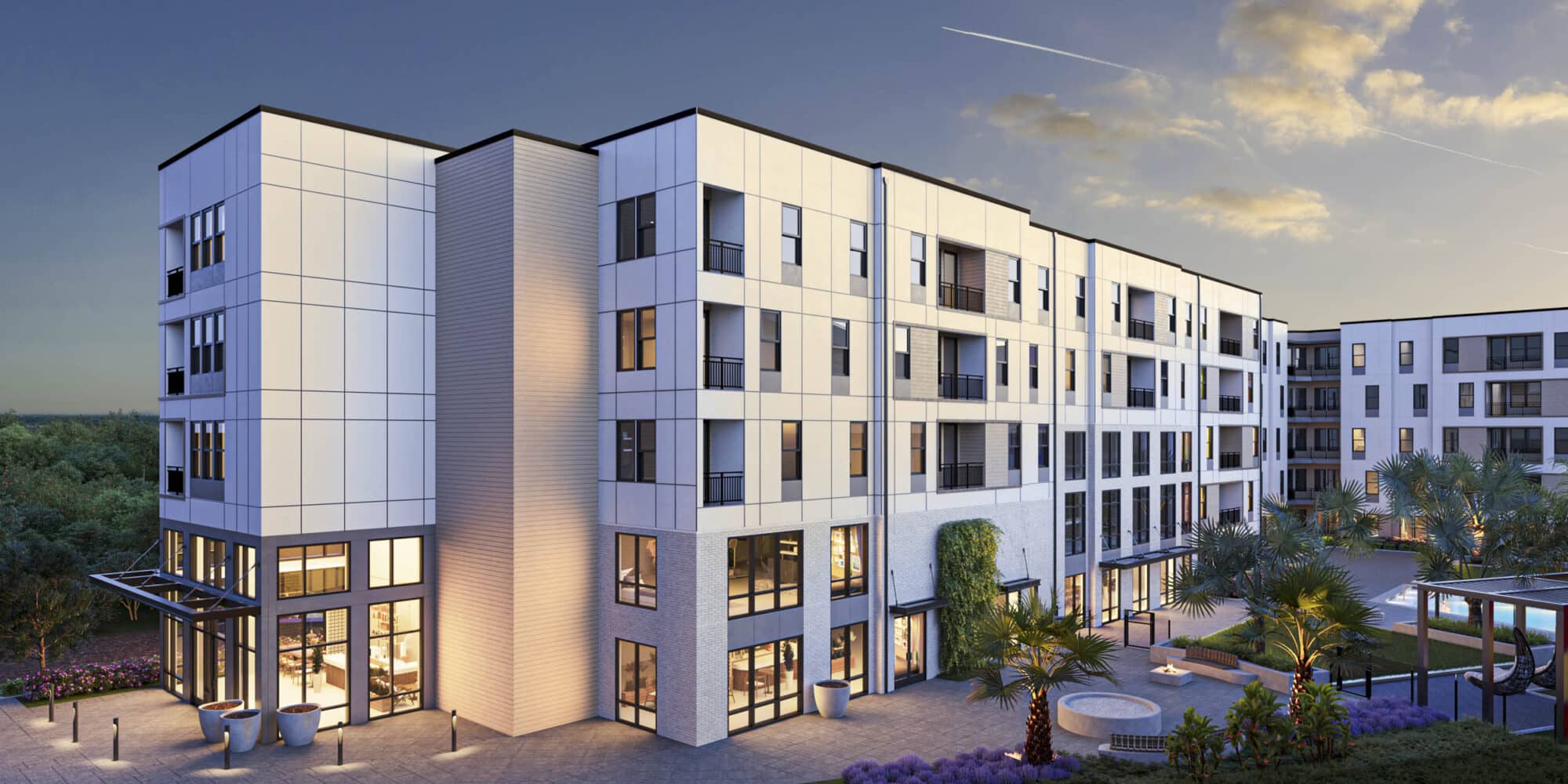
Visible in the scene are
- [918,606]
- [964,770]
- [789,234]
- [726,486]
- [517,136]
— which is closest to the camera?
[964,770]

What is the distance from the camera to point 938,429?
2983cm

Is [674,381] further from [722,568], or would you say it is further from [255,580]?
[255,580]

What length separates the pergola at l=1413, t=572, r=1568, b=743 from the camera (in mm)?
21391

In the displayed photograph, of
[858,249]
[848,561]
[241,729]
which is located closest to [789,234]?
[858,249]

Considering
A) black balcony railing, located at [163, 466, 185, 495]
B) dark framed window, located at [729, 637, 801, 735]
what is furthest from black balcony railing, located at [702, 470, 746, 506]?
black balcony railing, located at [163, 466, 185, 495]

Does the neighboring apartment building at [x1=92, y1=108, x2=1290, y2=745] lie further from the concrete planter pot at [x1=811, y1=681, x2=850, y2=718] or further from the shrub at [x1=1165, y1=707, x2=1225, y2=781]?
the shrub at [x1=1165, y1=707, x2=1225, y2=781]

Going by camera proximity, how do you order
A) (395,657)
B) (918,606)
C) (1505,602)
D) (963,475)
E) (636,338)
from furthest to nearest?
(963,475)
(918,606)
(395,657)
(636,338)
(1505,602)

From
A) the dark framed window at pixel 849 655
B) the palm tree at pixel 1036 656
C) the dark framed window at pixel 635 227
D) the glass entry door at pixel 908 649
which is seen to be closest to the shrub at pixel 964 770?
the palm tree at pixel 1036 656

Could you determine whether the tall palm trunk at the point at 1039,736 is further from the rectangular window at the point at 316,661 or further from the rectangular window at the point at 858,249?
the rectangular window at the point at 316,661

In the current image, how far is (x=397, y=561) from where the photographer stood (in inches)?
995

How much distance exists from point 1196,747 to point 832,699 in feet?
31.4

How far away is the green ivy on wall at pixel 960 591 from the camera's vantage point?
28828mm

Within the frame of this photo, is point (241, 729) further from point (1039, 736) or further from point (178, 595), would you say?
point (1039, 736)

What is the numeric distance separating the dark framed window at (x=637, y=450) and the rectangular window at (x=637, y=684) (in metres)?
4.20
